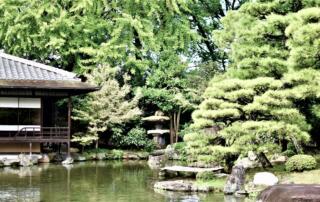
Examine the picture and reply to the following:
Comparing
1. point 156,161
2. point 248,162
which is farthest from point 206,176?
point 156,161

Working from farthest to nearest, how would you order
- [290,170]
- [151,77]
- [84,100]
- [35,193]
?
[151,77], [84,100], [290,170], [35,193]

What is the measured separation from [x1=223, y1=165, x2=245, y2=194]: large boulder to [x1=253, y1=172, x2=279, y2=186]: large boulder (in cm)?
31

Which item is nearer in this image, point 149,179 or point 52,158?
point 149,179

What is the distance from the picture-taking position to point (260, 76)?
14.5 m

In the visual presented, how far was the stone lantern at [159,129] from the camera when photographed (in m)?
24.2

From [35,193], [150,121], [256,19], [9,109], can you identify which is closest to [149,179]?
[35,193]

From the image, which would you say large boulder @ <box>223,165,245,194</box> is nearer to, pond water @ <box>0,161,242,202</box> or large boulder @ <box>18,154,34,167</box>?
pond water @ <box>0,161,242,202</box>

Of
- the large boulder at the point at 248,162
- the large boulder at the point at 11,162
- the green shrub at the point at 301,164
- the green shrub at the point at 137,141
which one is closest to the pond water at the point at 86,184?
the large boulder at the point at 11,162

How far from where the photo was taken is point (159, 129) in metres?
24.5

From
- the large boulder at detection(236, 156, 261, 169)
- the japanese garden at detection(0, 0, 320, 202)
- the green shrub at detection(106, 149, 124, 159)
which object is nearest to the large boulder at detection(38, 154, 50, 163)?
the japanese garden at detection(0, 0, 320, 202)

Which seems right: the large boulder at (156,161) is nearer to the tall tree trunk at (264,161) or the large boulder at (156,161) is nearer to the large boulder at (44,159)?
the large boulder at (44,159)

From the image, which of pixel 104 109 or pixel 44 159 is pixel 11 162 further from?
pixel 104 109

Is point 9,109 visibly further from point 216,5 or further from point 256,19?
point 216,5

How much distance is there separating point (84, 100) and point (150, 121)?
3.21 meters
